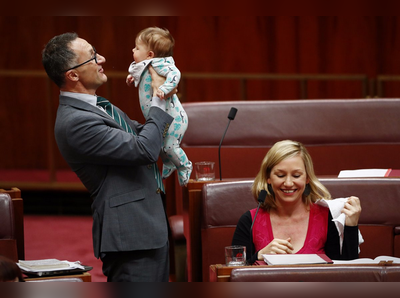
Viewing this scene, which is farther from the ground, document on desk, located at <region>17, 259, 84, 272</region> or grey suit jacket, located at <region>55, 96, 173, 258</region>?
grey suit jacket, located at <region>55, 96, 173, 258</region>

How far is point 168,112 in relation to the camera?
1.45 metres

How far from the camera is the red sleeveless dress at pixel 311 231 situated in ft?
3.94

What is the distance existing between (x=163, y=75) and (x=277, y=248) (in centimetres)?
51

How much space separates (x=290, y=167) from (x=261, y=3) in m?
1.12

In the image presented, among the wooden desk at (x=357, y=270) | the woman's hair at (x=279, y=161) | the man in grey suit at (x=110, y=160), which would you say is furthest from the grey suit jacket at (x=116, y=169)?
the wooden desk at (x=357, y=270)

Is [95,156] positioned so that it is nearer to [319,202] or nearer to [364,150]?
[319,202]

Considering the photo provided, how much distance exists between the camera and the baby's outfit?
1.34 m

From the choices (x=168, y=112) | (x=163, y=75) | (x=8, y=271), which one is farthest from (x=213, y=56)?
(x=8, y=271)

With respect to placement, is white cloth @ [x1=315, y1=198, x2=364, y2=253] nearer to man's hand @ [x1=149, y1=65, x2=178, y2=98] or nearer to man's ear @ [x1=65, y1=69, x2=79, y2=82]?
man's hand @ [x1=149, y1=65, x2=178, y2=98]

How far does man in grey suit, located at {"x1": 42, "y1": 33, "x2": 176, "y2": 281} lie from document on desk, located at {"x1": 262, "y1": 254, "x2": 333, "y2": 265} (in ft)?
0.86

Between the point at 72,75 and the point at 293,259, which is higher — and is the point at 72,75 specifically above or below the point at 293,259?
above

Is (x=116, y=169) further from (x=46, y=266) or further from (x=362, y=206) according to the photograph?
(x=362, y=206)

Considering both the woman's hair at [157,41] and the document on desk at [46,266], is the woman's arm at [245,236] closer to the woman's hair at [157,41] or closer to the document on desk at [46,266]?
the document on desk at [46,266]

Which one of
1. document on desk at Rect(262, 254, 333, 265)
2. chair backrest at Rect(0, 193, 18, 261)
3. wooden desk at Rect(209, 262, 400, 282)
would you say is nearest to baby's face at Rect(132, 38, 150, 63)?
chair backrest at Rect(0, 193, 18, 261)
